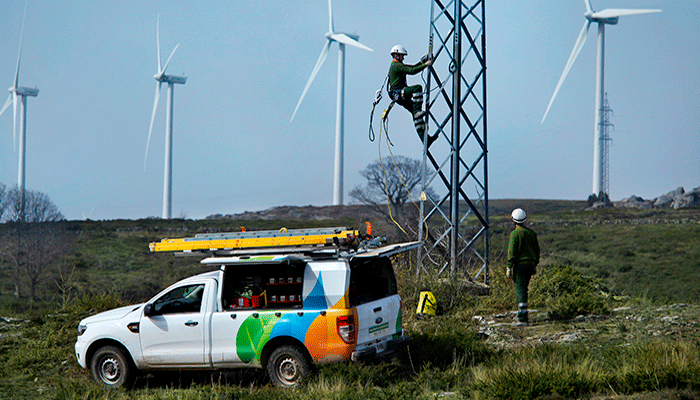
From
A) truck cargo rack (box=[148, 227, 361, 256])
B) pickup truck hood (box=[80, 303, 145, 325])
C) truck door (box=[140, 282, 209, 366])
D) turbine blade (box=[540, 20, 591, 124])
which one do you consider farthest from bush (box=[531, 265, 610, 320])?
turbine blade (box=[540, 20, 591, 124])

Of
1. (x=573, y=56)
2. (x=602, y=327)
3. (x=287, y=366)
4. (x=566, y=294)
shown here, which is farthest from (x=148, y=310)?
(x=573, y=56)

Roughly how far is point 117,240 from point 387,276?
5014cm

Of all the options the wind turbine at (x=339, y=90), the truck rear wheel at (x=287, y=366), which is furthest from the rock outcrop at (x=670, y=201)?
the truck rear wheel at (x=287, y=366)

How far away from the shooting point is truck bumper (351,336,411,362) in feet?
27.0

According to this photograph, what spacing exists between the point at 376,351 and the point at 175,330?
2922 mm

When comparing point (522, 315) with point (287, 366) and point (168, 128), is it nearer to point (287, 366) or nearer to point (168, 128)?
point (287, 366)

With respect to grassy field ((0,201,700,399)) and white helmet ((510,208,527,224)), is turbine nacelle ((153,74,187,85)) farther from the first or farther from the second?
white helmet ((510,208,527,224))

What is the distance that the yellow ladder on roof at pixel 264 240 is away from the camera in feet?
28.5

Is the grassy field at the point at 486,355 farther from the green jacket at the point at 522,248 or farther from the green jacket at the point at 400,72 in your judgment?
the green jacket at the point at 400,72

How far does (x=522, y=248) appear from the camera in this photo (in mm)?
11414

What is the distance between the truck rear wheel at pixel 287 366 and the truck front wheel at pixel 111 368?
2.27 meters

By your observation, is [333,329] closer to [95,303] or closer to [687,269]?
[95,303]

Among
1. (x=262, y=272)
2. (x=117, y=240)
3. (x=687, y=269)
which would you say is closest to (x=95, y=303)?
(x=262, y=272)

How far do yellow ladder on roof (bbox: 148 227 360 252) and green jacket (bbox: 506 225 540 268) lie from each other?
149 inches
